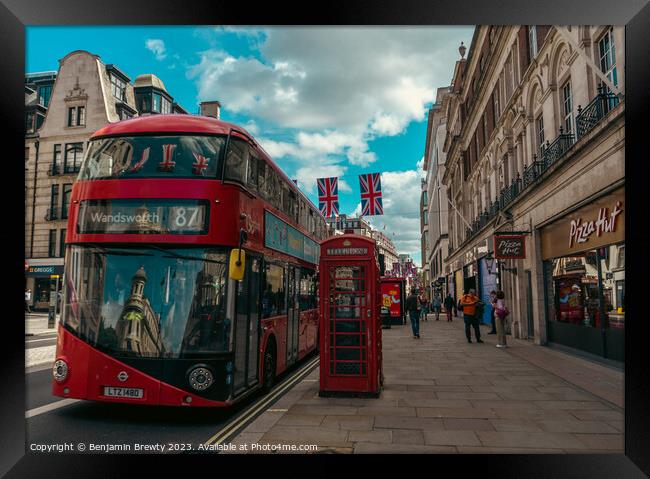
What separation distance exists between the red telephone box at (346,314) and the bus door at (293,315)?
6.37 ft

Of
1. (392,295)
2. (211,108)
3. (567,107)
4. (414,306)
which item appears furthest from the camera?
(392,295)

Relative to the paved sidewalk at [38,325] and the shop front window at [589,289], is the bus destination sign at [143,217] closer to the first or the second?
the shop front window at [589,289]

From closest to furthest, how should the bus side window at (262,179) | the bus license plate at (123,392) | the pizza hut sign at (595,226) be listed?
the bus license plate at (123,392), the bus side window at (262,179), the pizza hut sign at (595,226)

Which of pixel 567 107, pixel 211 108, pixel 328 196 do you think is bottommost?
pixel 328 196

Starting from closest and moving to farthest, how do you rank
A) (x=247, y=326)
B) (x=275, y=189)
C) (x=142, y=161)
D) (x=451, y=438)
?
1. (x=451, y=438)
2. (x=142, y=161)
3. (x=247, y=326)
4. (x=275, y=189)

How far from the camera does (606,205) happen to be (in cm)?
1040

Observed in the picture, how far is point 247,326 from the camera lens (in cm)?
713

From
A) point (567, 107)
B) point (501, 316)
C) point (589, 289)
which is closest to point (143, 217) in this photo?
point (589, 289)

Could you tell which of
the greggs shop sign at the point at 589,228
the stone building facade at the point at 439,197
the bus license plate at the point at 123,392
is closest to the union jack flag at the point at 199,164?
the bus license plate at the point at 123,392

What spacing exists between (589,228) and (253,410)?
8.78 metres

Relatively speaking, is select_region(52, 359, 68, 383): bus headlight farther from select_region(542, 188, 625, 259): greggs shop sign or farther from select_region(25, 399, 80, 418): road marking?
select_region(542, 188, 625, 259): greggs shop sign

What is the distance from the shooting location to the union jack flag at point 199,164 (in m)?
6.48
